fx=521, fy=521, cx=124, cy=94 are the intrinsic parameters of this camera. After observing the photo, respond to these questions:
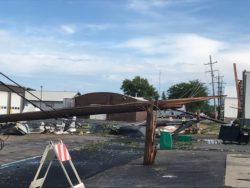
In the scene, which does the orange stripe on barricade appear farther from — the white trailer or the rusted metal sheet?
the white trailer

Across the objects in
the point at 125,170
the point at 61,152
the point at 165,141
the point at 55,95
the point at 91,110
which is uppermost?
the point at 55,95

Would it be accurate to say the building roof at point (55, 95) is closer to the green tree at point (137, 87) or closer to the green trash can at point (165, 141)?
the green tree at point (137, 87)

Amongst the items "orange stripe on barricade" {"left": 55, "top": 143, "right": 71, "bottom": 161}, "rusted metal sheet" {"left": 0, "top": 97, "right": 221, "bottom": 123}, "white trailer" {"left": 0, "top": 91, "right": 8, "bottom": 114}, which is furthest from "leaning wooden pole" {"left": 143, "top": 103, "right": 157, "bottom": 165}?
"white trailer" {"left": 0, "top": 91, "right": 8, "bottom": 114}

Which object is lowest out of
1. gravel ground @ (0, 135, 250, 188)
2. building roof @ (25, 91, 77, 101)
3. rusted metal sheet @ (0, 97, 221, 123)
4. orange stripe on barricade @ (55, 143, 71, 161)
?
gravel ground @ (0, 135, 250, 188)

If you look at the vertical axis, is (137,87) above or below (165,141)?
above

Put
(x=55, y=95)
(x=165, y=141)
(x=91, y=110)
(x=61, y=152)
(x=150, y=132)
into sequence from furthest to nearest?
(x=55, y=95)
(x=165, y=141)
(x=150, y=132)
(x=91, y=110)
(x=61, y=152)

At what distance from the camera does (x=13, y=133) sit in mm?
34875

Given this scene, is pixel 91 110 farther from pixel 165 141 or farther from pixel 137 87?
pixel 137 87

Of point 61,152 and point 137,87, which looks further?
point 137,87

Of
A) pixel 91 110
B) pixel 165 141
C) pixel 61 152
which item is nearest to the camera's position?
pixel 61 152

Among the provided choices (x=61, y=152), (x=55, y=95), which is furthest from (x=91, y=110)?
(x=55, y=95)

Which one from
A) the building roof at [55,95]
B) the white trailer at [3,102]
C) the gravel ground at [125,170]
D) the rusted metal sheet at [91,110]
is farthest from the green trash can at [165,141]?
the building roof at [55,95]

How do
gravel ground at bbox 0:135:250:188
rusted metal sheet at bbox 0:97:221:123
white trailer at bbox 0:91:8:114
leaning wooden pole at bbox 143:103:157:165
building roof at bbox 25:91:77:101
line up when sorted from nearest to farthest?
gravel ground at bbox 0:135:250:188, rusted metal sheet at bbox 0:97:221:123, leaning wooden pole at bbox 143:103:157:165, white trailer at bbox 0:91:8:114, building roof at bbox 25:91:77:101

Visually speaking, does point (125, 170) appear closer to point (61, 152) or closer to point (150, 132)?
point (150, 132)
